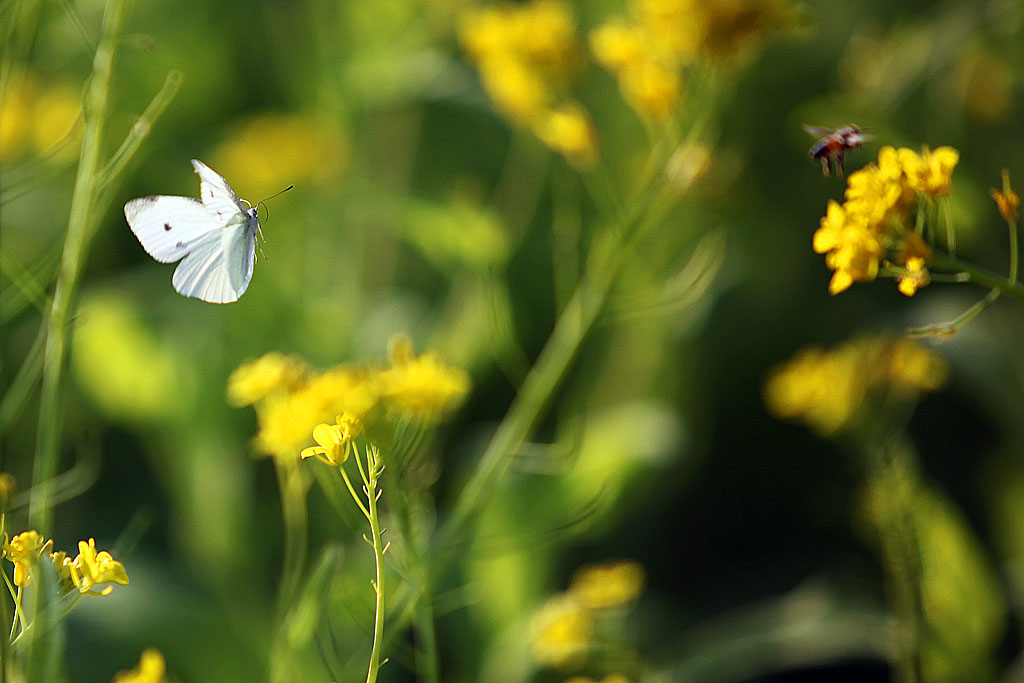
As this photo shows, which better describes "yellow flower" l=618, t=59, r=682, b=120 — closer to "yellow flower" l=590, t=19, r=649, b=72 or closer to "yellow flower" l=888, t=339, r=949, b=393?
"yellow flower" l=590, t=19, r=649, b=72

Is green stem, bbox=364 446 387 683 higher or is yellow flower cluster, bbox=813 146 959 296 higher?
yellow flower cluster, bbox=813 146 959 296

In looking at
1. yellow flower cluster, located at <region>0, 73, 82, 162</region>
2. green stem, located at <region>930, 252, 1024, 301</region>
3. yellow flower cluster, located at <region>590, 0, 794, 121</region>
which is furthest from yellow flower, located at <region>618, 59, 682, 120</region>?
yellow flower cluster, located at <region>0, 73, 82, 162</region>

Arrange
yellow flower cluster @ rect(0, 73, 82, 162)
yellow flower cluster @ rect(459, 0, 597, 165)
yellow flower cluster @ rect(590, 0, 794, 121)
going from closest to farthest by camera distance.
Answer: yellow flower cluster @ rect(590, 0, 794, 121) < yellow flower cluster @ rect(459, 0, 597, 165) < yellow flower cluster @ rect(0, 73, 82, 162)

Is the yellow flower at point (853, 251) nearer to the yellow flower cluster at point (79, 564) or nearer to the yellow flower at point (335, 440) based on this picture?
the yellow flower at point (335, 440)

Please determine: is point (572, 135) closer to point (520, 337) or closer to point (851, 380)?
point (851, 380)

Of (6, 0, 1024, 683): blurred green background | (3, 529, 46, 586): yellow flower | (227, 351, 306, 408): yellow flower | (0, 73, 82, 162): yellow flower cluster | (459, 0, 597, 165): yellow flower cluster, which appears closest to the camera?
(3, 529, 46, 586): yellow flower

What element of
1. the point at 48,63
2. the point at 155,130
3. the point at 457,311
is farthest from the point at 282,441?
the point at 48,63

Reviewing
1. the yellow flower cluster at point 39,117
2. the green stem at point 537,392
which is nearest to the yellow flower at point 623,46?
the green stem at point 537,392
